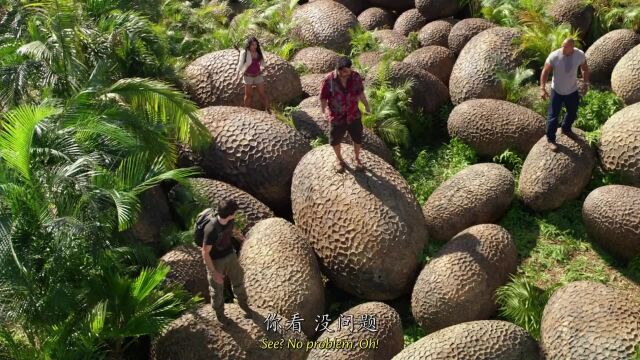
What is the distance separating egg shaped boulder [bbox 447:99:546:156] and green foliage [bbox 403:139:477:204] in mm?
146

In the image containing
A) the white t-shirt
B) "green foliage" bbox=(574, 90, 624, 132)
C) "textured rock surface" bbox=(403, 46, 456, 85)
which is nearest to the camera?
the white t-shirt

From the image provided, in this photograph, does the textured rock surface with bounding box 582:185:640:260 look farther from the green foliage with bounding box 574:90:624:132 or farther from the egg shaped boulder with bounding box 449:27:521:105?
the egg shaped boulder with bounding box 449:27:521:105

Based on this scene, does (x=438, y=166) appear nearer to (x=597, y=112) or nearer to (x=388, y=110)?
(x=388, y=110)

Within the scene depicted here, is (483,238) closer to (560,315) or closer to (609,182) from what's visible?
(560,315)

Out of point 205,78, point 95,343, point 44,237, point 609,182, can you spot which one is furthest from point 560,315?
point 205,78

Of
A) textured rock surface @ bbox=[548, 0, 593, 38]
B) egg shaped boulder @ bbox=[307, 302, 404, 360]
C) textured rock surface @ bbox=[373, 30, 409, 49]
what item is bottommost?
egg shaped boulder @ bbox=[307, 302, 404, 360]

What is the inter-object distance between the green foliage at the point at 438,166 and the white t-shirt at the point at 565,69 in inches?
66.6

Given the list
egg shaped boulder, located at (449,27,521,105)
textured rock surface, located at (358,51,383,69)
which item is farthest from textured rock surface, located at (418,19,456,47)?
egg shaped boulder, located at (449,27,521,105)

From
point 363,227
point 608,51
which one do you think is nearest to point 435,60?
point 608,51

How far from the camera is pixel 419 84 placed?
10227 mm

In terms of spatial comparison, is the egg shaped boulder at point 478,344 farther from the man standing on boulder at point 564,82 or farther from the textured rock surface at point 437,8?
the textured rock surface at point 437,8

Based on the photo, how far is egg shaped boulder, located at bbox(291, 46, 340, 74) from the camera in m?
11.3

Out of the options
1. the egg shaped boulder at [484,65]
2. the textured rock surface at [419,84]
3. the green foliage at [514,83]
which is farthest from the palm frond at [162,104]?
the green foliage at [514,83]

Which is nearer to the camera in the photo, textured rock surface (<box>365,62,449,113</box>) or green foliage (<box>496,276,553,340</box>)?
green foliage (<box>496,276,553,340</box>)
